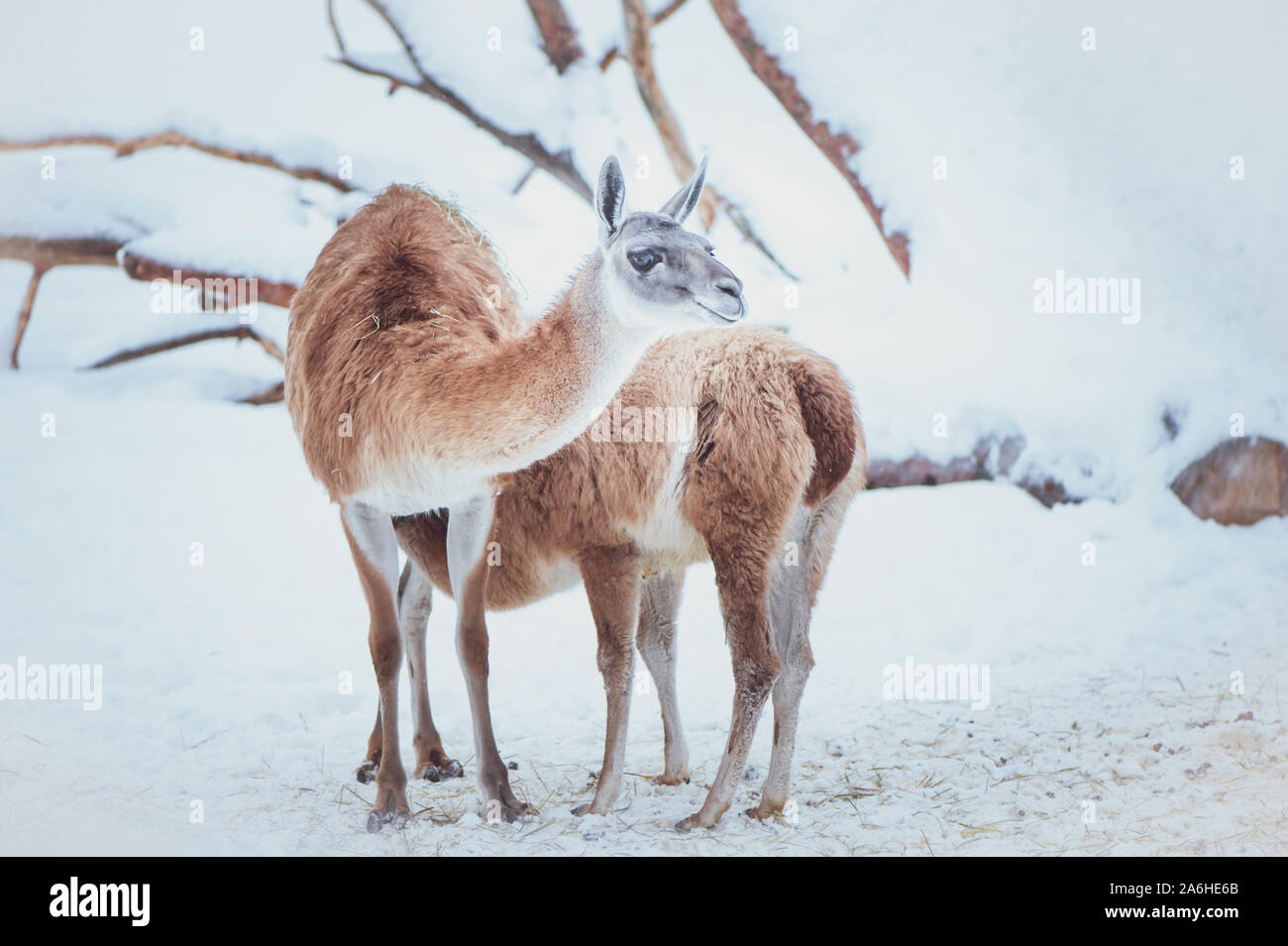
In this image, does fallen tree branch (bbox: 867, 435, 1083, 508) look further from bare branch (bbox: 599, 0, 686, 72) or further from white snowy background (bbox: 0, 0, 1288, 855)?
bare branch (bbox: 599, 0, 686, 72)

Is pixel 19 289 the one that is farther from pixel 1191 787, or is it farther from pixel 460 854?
pixel 1191 787

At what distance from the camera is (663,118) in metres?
7.41

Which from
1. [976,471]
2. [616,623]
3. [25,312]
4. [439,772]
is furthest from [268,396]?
[616,623]

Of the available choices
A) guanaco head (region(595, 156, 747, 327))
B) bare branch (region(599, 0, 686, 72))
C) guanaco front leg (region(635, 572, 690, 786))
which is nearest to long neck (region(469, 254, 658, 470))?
guanaco head (region(595, 156, 747, 327))

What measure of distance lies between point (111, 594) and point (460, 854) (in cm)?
278

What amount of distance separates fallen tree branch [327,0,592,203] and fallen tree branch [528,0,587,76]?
53 cm

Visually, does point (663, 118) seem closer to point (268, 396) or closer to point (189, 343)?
point (268, 396)

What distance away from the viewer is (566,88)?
7.34m

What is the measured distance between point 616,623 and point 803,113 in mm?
4354

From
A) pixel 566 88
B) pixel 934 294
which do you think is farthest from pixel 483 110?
pixel 934 294

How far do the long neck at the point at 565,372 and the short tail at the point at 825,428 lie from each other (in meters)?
0.75

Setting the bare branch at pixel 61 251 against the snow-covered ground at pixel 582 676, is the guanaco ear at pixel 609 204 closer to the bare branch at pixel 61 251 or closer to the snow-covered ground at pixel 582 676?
the snow-covered ground at pixel 582 676

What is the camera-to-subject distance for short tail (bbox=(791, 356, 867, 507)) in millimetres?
3885

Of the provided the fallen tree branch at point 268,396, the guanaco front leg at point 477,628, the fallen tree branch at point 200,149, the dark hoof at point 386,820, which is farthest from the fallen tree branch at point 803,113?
the dark hoof at point 386,820
